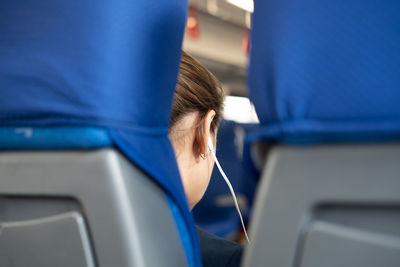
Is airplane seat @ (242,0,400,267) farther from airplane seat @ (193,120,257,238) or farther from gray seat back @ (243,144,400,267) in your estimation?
airplane seat @ (193,120,257,238)

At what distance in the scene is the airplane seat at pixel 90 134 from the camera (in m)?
0.66

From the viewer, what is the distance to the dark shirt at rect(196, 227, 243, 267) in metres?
1.14

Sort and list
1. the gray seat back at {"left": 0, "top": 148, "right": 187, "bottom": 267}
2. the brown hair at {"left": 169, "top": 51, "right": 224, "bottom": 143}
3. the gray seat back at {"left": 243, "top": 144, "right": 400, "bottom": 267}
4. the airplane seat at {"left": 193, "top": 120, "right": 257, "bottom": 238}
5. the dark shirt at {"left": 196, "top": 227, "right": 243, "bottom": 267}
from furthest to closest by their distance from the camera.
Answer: the airplane seat at {"left": 193, "top": 120, "right": 257, "bottom": 238} < the dark shirt at {"left": 196, "top": 227, "right": 243, "bottom": 267} < the brown hair at {"left": 169, "top": 51, "right": 224, "bottom": 143} < the gray seat back at {"left": 0, "top": 148, "right": 187, "bottom": 267} < the gray seat back at {"left": 243, "top": 144, "right": 400, "bottom": 267}

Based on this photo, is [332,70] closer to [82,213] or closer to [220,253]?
[82,213]

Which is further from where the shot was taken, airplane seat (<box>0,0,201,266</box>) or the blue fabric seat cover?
airplane seat (<box>0,0,201,266</box>)

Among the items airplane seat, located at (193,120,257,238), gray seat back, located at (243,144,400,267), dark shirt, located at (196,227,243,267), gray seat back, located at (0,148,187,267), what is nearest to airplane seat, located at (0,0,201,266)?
gray seat back, located at (0,148,187,267)

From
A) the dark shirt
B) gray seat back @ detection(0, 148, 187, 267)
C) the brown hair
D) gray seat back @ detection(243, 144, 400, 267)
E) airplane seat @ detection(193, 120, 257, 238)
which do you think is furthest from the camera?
airplane seat @ detection(193, 120, 257, 238)

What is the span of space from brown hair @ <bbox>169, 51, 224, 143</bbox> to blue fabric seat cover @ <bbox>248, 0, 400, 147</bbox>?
1.71ft

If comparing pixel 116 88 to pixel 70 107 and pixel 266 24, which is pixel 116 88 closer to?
pixel 70 107

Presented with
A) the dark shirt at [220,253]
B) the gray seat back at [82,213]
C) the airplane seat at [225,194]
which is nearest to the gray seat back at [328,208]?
the gray seat back at [82,213]

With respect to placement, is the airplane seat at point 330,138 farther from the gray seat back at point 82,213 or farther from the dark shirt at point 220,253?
the dark shirt at point 220,253

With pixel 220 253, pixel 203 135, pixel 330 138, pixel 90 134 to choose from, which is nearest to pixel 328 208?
pixel 330 138

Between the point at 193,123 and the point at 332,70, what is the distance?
1.99 feet

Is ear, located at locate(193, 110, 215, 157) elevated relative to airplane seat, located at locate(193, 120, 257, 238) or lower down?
elevated
